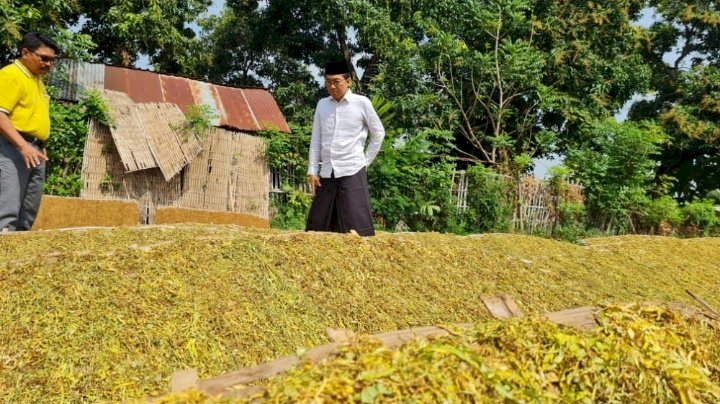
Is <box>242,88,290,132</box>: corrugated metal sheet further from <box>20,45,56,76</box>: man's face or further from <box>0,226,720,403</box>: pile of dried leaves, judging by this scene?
<box>0,226,720,403</box>: pile of dried leaves

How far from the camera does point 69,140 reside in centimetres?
671

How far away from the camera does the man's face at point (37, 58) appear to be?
3561mm

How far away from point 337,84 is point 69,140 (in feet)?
14.6

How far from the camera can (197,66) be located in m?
15.1

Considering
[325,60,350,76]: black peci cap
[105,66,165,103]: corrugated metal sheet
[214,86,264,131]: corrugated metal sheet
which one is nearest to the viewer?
[325,60,350,76]: black peci cap

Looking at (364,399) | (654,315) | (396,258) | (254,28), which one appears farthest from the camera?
(254,28)

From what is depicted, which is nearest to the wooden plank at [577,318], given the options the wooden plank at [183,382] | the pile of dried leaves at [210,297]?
the pile of dried leaves at [210,297]

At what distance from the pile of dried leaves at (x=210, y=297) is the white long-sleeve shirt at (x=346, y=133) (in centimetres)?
81

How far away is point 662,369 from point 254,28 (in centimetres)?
1378

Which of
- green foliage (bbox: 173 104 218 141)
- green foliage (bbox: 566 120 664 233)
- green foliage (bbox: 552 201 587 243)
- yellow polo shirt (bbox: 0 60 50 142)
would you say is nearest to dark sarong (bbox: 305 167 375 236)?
yellow polo shirt (bbox: 0 60 50 142)

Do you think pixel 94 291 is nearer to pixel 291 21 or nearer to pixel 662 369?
pixel 662 369

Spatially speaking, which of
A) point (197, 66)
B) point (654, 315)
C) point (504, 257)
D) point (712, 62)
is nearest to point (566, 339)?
point (654, 315)

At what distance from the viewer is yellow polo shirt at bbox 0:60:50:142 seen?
3469 mm

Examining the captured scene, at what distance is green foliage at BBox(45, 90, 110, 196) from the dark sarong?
160 inches
